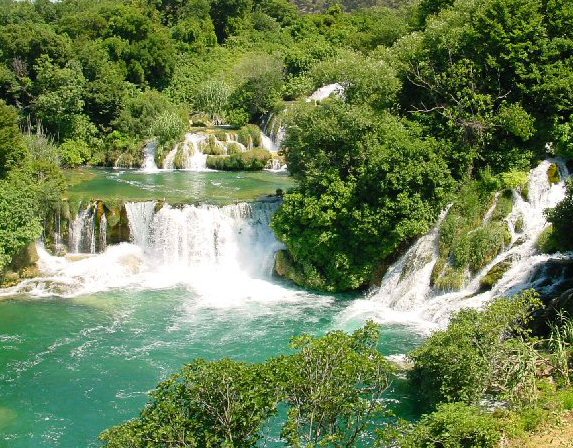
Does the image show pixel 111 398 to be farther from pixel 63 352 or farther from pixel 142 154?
pixel 142 154

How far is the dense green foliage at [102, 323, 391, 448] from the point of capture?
1062 cm

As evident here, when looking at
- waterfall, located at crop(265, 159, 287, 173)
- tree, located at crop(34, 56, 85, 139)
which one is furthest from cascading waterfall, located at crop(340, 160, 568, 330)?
tree, located at crop(34, 56, 85, 139)

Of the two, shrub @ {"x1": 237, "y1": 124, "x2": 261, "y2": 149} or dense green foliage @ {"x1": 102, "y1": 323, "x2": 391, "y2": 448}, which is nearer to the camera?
dense green foliage @ {"x1": 102, "y1": 323, "x2": 391, "y2": 448}

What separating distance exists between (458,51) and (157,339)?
15424 mm

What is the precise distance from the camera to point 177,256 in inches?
1073

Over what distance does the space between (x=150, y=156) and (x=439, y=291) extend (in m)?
22.8

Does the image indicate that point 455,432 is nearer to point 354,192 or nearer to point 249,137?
point 354,192

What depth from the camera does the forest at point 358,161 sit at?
36.4 feet

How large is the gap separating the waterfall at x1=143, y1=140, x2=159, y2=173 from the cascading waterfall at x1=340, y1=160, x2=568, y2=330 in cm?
1956

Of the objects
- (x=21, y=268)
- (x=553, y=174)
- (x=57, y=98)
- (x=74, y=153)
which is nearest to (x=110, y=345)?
(x=21, y=268)

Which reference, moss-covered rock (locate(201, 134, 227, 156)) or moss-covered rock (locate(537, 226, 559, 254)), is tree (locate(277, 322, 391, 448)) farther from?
moss-covered rock (locate(201, 134, 227, 156))

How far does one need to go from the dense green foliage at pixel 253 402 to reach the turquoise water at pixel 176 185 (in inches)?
685

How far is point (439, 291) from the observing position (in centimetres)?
2184

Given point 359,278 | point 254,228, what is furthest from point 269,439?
point 254,228
